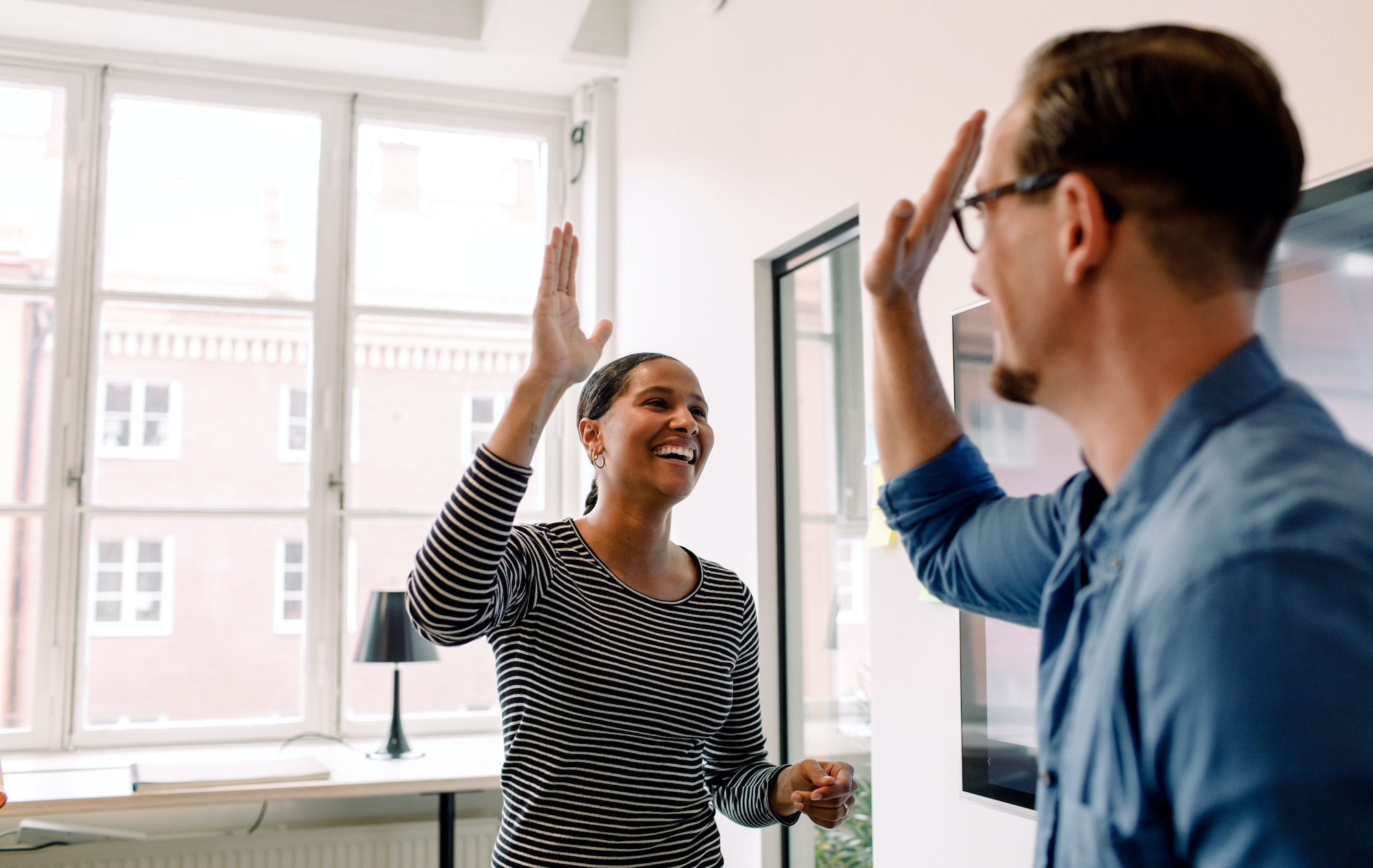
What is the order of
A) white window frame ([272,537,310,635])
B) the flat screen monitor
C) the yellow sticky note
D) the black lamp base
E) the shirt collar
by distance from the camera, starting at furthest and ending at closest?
1. white window frame ([272,537,310,635])
2. the black lamp base
3. the yellow sticky note
4. the flat screen monitor
5. the shirt collar

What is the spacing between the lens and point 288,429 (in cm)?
395

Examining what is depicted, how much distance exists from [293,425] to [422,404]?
0.48 meters

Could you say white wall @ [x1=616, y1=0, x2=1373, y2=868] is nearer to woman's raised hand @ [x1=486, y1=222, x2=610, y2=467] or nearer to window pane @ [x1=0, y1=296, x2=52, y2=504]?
woman's raised hand @ [x1=486, y1=222, x2=610, y2=467]

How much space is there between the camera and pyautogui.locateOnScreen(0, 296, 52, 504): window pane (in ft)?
12.0

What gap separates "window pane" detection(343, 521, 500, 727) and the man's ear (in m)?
3.50

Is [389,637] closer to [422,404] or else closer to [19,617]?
[422,404]

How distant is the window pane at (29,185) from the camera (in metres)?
3.76

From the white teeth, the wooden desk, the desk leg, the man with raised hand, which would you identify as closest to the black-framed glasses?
the man with raised hand

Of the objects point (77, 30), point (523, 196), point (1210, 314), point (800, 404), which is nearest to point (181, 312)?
point (77, 30)

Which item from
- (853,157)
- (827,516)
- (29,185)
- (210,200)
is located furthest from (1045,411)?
(29,185)

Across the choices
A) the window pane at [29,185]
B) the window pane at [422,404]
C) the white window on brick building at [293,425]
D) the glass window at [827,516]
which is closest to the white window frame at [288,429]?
the white window on brick building at [293,425]

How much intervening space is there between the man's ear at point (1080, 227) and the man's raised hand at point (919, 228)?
22cm

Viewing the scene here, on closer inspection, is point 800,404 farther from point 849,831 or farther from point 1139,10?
point 1139,10

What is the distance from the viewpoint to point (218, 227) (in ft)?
13.1
